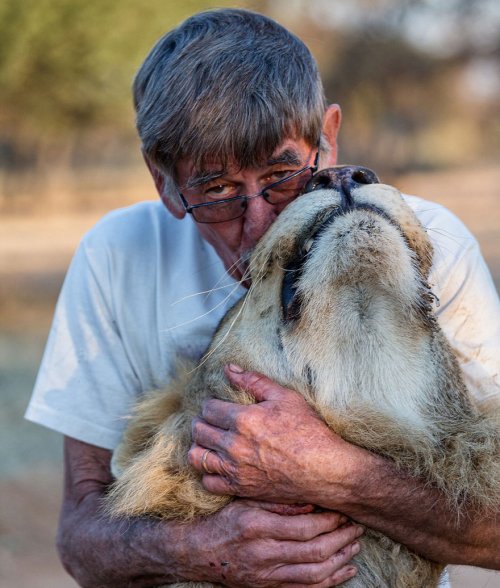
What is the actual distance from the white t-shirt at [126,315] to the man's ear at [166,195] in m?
0.23

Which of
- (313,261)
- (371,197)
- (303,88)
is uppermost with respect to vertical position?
(303,88)

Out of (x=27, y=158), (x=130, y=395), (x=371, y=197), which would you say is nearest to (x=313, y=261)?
(x=371, y=197)

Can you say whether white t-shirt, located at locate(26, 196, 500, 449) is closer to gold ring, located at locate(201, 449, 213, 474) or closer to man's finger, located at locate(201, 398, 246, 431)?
man's finger, located at locate(201, 398, 246, 431)

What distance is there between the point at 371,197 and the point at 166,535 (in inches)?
43.8

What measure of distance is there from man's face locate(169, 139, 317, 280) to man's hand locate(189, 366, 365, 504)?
57 cm

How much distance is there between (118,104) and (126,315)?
2098cm

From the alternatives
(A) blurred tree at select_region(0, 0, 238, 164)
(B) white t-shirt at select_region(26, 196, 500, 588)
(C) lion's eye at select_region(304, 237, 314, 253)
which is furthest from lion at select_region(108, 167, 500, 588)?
(A) blurred tree at select_region(0, 0, 238, 164)

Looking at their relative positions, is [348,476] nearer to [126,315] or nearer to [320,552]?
[320,552]

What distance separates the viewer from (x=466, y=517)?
2.58 meters

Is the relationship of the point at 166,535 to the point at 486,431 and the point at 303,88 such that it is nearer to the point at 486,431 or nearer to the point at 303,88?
the point at 486,431

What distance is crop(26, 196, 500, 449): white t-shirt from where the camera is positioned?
337 centimetres

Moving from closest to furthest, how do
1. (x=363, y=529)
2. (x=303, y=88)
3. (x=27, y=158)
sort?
(x=363, y=529) → (x=303, y=88) → (x=27, y=158)

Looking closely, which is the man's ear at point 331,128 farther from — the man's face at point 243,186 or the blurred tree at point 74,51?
the blurred tree at point 74,51

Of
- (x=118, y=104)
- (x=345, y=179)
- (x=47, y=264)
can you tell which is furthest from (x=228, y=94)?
(x=118, y=104)
